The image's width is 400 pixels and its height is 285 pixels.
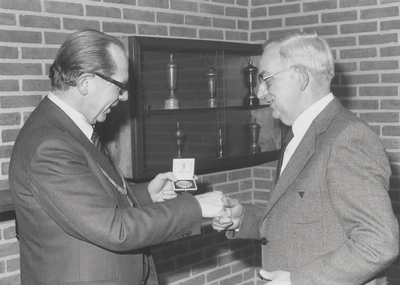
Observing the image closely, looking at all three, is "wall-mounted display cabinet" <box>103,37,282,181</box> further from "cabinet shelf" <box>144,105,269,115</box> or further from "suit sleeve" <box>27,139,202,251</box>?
"suit sleeve" <box>27,139,202,251</box>

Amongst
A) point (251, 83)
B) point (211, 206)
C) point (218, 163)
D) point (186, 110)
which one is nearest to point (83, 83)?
point (211, 206)

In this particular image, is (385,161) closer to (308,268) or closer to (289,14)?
(308,268)

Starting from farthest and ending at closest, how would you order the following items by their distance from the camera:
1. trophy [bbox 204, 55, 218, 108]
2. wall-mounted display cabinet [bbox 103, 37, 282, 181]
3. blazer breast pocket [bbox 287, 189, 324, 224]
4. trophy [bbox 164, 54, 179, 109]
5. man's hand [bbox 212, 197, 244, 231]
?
trophy [bbox 204, 55, 218, 108]
trophy [bbox 164, 54, 179, 109]
wall-mounted display cabinet [bbox 103, 37, 282, 181]
man's hand [bbox 212, 197, 244, 231]
blazer breast pocket [bbox 287, 189, 324, 224]

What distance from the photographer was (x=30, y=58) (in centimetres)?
341

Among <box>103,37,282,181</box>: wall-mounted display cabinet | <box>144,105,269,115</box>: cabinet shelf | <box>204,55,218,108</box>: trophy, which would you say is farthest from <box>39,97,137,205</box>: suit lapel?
<box>204,55,218,108</box>: trophy

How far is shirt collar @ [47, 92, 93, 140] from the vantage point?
8.27 feet

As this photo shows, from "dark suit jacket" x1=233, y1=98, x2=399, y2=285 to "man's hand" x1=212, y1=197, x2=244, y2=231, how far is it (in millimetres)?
247

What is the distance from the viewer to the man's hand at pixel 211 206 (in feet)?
8.59

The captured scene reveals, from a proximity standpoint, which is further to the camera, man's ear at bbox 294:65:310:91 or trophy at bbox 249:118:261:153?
trophy at bbox 249:118:261:153

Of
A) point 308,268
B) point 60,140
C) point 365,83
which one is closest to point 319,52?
point 308,268

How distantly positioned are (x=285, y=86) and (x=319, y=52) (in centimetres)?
21

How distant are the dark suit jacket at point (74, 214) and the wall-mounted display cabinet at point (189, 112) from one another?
108 centimetres

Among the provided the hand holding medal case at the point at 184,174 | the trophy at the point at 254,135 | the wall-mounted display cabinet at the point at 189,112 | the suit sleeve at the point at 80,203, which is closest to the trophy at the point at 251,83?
the wall-mounted display cabinet at the point at 189,112

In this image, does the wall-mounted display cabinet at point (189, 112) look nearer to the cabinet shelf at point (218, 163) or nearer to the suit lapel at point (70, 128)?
the cabinet shelf at point (218, 163)
